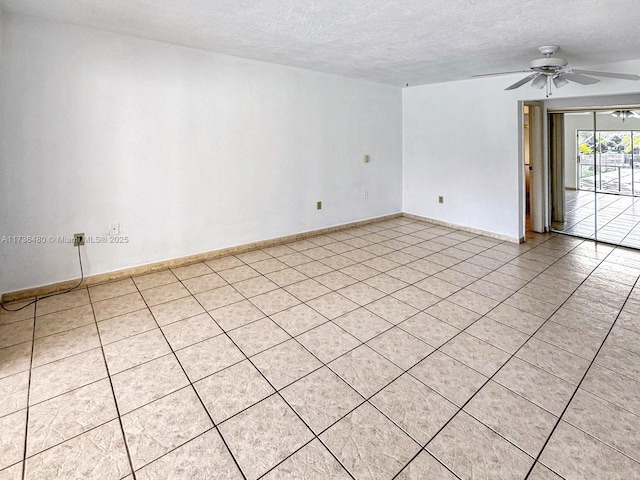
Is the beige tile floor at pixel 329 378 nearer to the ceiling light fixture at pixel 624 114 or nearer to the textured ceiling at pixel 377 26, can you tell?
the ceiling light fixture at pixel 624 114

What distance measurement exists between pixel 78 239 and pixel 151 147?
3.87ft

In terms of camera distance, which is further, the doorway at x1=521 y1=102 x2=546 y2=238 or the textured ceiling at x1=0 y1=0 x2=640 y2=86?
the doorway at x1=521 y1=102 x2=546 y2=238

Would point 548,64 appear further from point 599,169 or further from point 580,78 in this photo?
point 599,169

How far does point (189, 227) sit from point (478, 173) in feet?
14.0

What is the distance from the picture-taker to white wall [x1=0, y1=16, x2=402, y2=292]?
3.05 m

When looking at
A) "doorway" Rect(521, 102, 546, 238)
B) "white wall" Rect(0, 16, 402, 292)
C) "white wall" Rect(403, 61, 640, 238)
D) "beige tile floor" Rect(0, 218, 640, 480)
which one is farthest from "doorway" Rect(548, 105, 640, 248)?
"white wall" Rect(0, 16, 402, 292)

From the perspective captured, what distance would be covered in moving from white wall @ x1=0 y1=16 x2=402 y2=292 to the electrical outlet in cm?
6

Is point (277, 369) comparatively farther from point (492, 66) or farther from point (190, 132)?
point (492, 66)

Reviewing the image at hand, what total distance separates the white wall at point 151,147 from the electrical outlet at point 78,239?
59 mm

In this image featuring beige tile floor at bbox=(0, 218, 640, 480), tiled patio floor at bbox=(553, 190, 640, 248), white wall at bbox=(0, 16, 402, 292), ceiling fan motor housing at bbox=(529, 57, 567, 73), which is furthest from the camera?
tiled patio floor at bbox=(553, 190, 640, 248)

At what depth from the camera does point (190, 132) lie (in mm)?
3898

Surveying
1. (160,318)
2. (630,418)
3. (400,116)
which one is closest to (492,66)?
(400,116)

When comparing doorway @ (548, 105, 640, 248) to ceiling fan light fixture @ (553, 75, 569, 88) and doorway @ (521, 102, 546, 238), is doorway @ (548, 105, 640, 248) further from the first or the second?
ceiling fan light fixture @ (553, 75, 569, 88)

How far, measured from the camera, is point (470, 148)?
534 centimetres
